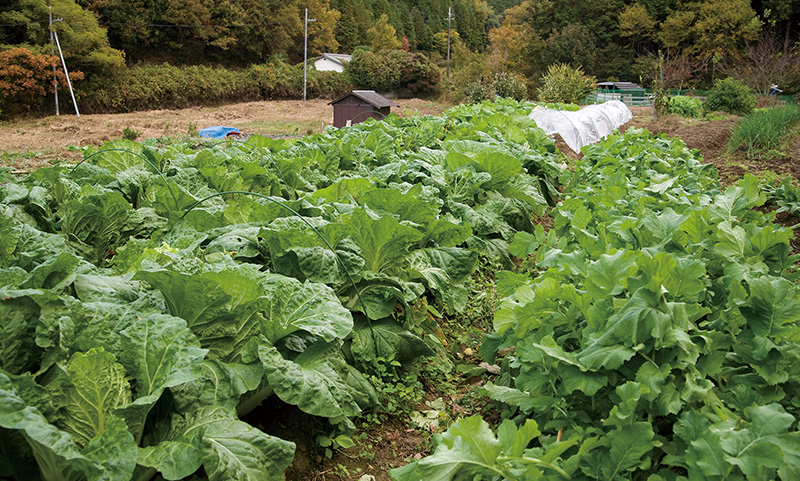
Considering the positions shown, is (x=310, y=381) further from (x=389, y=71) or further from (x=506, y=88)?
(x=389, y=71)

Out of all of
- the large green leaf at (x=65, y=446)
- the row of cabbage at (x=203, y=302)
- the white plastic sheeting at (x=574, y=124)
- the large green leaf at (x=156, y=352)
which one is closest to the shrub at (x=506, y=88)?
the white plastic sheeting at (x=574, y=124)

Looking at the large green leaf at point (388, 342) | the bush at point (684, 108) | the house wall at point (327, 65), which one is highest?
the large green leaf at point (388, 342)

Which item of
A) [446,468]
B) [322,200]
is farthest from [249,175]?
[446,468]

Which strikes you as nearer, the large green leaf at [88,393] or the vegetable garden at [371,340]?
the vegetable garden at [371,340]

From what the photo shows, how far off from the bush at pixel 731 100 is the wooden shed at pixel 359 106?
64.1ft

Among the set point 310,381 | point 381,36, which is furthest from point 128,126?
point 381,36

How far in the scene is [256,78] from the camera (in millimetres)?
44438

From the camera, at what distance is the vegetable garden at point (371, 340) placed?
5.56 feet

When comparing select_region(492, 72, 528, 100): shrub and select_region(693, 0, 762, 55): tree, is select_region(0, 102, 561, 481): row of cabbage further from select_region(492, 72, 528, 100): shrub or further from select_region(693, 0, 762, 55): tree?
select_region(693, 0, 762, 55): tree

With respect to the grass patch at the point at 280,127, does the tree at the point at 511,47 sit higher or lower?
higher

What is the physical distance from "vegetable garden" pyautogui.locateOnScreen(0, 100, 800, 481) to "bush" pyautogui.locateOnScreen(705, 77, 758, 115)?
29411 mm

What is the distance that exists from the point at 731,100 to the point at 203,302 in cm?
3203

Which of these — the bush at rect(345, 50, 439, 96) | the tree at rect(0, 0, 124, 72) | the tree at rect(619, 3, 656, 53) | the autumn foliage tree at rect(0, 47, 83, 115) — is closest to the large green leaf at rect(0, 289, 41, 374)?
the autumn foliage tree at rect(0, 47, 83, 115)

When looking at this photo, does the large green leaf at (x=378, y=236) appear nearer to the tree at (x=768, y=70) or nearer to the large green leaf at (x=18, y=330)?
the large green leaf at (x=18, y=330)
